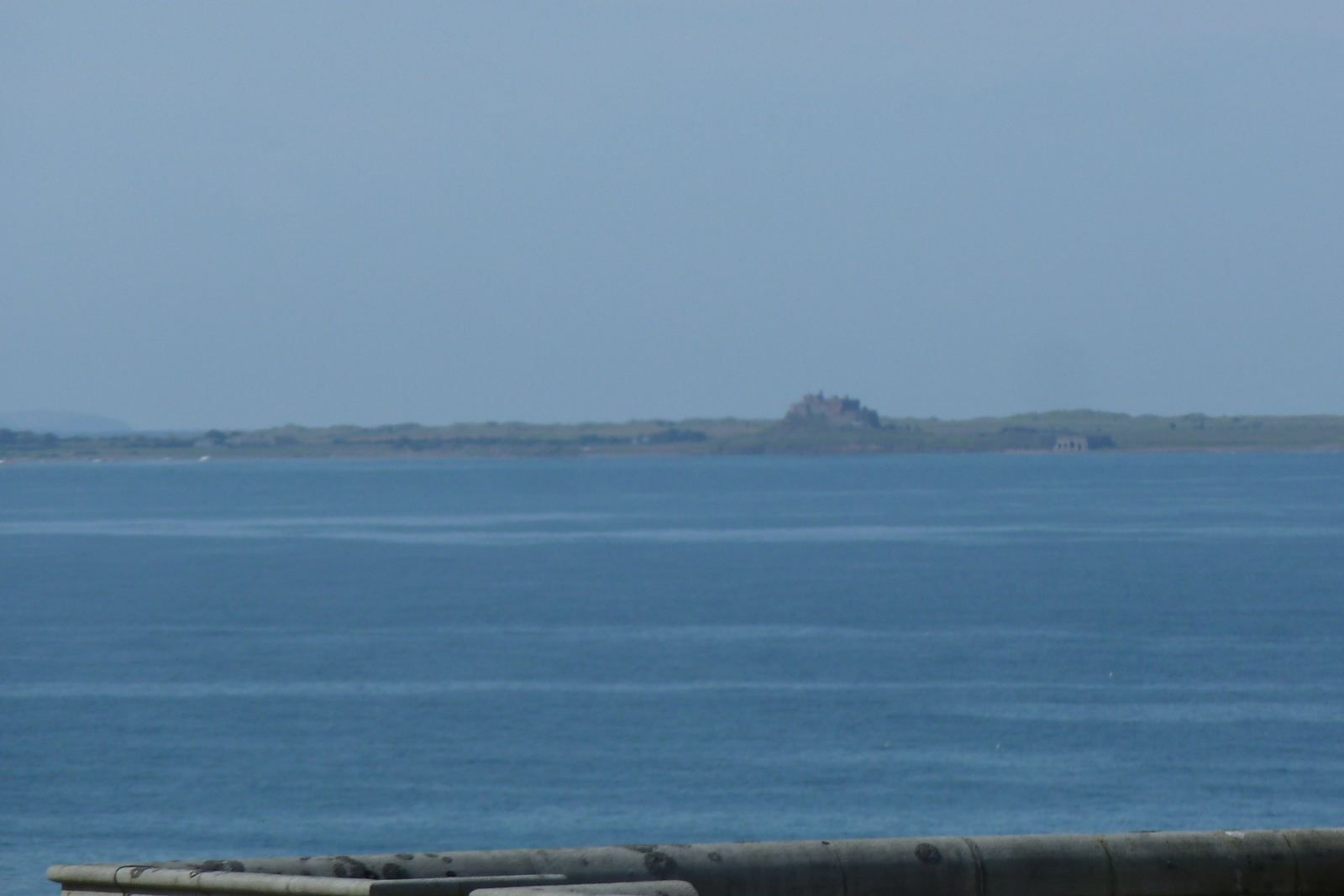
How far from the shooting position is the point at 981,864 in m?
7.00

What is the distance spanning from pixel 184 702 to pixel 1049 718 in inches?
1356

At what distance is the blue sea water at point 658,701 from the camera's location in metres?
48.8

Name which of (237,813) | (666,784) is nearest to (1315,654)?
(666,784)

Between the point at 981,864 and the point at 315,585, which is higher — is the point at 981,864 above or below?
above

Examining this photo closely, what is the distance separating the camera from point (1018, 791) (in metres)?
49.4

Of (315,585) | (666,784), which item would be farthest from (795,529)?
(666,784)

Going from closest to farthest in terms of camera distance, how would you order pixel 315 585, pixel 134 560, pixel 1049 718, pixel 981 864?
1. pixel 981 864
2. pixel 1049 718
3. pixel 315 585
4. pixel 134 560

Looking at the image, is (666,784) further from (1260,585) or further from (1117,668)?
(1260,585)

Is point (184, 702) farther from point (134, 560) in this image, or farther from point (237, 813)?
point (134, 560)

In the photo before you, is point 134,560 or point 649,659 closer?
point 649,659

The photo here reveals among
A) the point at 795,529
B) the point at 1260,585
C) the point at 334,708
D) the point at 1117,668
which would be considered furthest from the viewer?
the point at 795,529

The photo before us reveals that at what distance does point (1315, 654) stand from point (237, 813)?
4871 centimetres

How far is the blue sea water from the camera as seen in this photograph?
48.8 meters

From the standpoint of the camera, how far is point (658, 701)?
6544 centimetres
